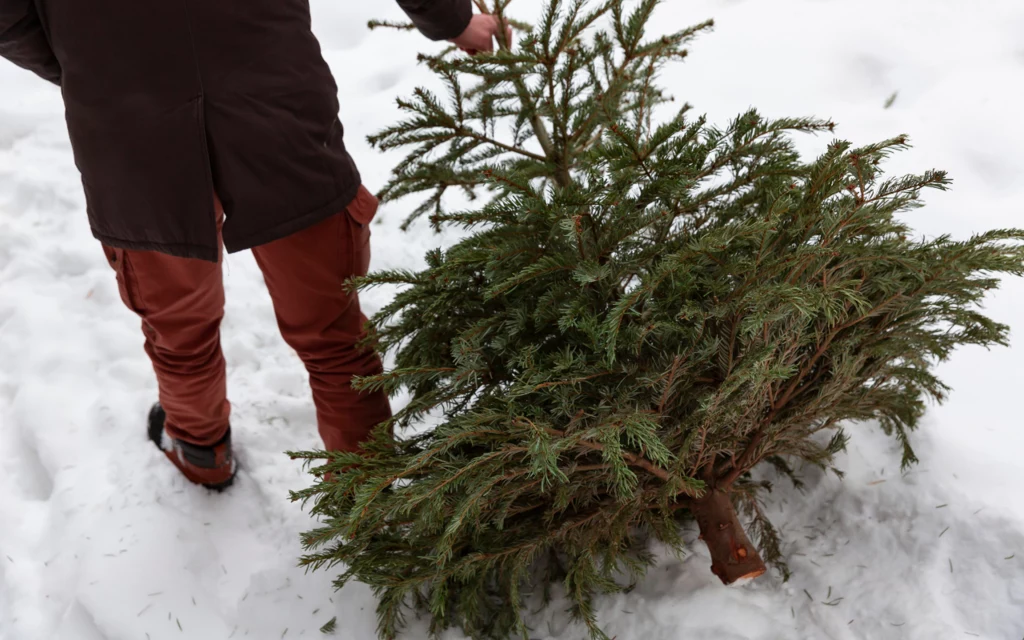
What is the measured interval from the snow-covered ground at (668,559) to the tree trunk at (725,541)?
0.12 metres

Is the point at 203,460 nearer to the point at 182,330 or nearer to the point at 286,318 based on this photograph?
the point at 182,330

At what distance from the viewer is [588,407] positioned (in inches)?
60.4

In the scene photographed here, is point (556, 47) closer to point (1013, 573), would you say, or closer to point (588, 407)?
point (588, 407)

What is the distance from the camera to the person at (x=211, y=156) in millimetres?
1550

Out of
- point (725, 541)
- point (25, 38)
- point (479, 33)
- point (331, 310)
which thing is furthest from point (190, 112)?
point (725, 541)

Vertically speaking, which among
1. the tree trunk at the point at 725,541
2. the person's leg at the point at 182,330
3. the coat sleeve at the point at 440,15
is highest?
the coat sleeve at the point at 440,15

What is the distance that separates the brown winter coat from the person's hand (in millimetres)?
471

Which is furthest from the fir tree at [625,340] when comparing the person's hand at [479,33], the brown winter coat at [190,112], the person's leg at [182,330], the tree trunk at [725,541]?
the person's leg at [182,330]

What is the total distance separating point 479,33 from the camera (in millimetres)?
2047

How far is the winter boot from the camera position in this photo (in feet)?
7.70

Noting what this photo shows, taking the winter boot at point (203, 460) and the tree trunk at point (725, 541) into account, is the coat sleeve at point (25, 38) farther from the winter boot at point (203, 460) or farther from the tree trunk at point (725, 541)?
the tree trunk at point (725, 541)

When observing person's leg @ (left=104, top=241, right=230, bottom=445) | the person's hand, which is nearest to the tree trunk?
the person's hand

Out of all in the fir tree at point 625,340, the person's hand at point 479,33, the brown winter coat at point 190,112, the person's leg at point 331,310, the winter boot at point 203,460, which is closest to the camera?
the fir tree at point 625,340

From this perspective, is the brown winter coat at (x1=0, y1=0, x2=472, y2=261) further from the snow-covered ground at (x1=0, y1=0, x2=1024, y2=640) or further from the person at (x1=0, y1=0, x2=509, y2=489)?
the snow-covered ground at (x1=0, y1=0, x2=1024, y2=640)
